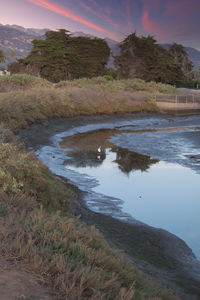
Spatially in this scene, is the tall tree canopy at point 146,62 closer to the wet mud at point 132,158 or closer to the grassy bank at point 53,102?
the grassy bank at point 53,102

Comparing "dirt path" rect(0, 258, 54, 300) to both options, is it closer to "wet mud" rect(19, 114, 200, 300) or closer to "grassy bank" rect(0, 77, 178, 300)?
"grassy bank" rect(0, 77, 178, 300)

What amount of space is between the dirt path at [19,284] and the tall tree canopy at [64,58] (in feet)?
167

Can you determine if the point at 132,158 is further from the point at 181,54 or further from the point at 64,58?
the point at 181,54

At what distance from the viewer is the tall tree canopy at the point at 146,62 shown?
60.8 metres

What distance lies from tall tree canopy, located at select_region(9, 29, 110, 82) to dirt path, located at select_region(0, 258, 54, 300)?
167ft

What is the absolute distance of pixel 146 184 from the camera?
11719mm

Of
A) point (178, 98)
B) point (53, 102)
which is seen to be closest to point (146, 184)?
point (53, 102)

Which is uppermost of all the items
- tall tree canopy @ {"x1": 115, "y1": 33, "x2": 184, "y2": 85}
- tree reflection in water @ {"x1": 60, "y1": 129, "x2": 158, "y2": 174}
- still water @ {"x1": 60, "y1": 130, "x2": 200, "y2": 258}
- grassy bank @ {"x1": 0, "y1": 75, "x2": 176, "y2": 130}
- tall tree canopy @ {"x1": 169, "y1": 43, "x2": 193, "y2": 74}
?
tall tree canopy @ {"x1": 169, "y1": 43, "x2": 193, "y2": 74}

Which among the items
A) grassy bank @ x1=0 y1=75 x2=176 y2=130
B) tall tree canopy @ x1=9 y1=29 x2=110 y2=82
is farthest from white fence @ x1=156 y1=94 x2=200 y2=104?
tall tree canopy @ x1=9 y1=29 x2=110 y2=82

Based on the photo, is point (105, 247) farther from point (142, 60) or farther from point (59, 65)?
point (142, 60)

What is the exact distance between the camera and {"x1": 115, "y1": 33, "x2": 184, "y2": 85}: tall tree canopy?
200 ft

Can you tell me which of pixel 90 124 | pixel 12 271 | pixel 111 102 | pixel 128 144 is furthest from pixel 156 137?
pixel 12 271

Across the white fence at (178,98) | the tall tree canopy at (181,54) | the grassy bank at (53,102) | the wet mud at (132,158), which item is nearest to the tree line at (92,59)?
the grassy bank at (53,102)

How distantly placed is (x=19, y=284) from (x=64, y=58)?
185ft
